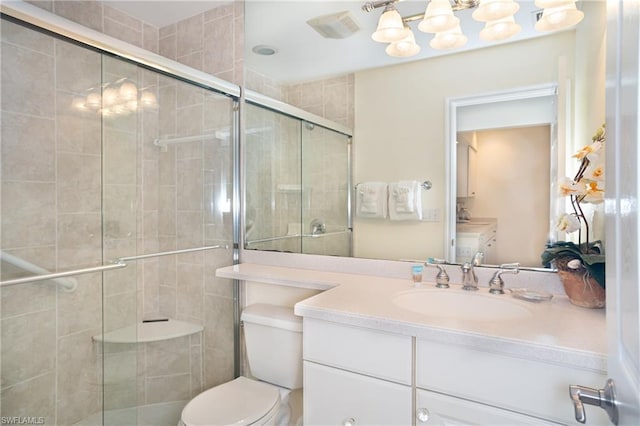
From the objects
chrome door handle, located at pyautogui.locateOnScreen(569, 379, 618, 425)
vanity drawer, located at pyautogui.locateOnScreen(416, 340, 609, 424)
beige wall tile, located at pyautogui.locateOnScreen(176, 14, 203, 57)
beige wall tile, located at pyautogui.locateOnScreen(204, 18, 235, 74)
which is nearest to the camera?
chrome door handle, located at pyautogui.locateOnScreen(569, 379, 618, 425)

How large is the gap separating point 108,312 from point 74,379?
40cm

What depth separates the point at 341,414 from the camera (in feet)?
3.61

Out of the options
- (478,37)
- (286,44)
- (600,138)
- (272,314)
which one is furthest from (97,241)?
(600,138)

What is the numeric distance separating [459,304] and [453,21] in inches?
43.1

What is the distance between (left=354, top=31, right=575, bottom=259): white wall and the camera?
1310mm

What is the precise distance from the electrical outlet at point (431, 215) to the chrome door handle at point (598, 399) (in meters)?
0.92

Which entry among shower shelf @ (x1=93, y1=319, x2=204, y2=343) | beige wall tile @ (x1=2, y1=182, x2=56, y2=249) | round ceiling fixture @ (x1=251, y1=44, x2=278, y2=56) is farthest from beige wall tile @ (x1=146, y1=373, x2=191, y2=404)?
round ceiling fixture @ (x1=251, y1=44, x2=278, y2=56)

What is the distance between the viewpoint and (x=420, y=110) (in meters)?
1.52

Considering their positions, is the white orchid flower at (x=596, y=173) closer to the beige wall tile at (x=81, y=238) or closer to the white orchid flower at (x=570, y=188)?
the white orchid flower at (x=570, y=188)

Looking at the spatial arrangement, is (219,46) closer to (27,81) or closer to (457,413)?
(27,81)

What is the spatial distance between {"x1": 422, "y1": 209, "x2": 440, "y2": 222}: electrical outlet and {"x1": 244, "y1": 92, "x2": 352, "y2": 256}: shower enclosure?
0.35 m

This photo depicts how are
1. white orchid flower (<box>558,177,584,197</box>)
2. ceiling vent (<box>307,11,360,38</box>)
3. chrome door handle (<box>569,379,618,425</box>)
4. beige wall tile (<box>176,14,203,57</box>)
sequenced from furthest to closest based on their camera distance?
beige wall tile (<box>176,14,203,57</box>), ceiling vent (<box>307,11,360,38</box>), white orchid flower (<box>558,177,584,197</box>), chrome door handle (<box>569,379,618,425</box>)

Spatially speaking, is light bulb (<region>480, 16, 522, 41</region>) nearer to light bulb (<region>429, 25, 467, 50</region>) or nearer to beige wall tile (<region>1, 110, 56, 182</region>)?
light bulb (<region>429, 25, 467, 50</region>)

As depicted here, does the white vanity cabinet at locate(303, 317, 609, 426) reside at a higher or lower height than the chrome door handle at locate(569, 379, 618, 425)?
lower
